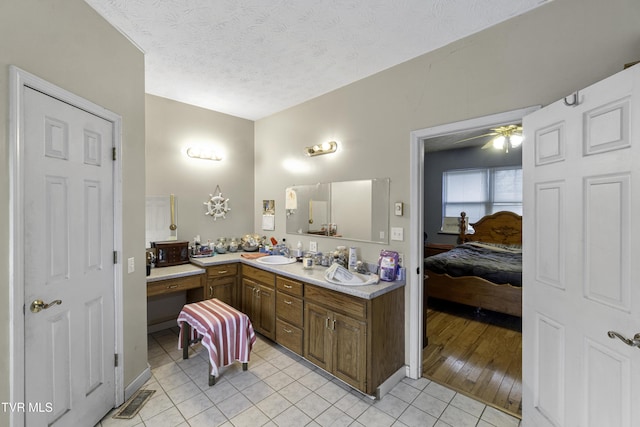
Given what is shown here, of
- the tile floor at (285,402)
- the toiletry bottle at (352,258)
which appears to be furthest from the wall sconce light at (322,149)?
the tile floor at (285,402)

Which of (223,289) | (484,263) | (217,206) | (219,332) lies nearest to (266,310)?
(223,289)

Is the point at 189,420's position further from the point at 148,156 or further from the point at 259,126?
the point at 259,126

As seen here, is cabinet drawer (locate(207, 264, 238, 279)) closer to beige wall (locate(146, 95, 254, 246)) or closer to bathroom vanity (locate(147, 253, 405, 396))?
bathroom vanity (locate(147, 253, 405, 396))

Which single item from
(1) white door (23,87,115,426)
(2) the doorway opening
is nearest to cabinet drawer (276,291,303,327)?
(2) the doorway opening

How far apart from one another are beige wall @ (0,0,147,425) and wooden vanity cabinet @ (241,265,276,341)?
1.09 metres

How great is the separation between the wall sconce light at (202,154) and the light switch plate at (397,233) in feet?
8.47

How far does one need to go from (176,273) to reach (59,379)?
132cm

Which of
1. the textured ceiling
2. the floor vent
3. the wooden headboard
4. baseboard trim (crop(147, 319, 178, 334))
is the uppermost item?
the textured ceiling

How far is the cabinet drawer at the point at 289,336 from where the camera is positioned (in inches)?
103

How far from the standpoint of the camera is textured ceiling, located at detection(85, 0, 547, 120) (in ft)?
5.85

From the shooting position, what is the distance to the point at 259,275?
9.93 ft

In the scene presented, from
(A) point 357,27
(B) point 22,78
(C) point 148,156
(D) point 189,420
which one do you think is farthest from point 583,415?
(C) point 148,156

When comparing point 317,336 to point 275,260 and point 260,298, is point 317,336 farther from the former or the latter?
point 275,260

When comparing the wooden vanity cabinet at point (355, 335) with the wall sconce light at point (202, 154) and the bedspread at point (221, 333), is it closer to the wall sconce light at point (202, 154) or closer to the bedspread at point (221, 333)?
the bedspread at point (221, 333)
